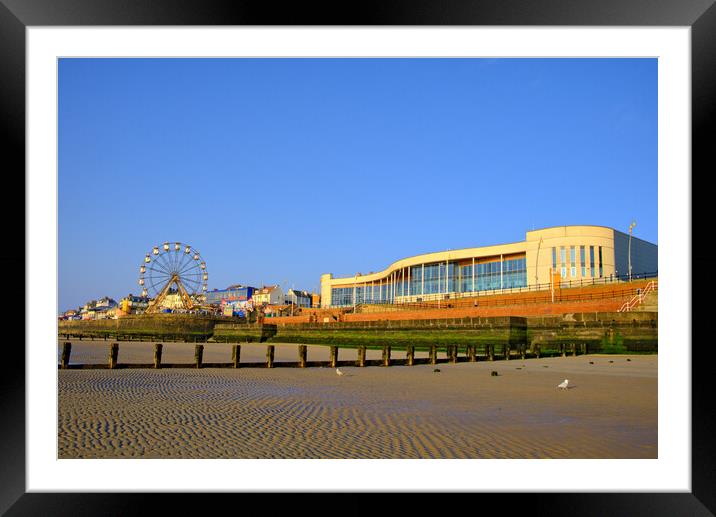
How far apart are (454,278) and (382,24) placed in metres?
66.6

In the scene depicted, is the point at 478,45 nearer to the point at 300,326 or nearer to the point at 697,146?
the point at 697,146

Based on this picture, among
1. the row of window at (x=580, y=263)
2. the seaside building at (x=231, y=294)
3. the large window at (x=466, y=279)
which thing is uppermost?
the row of window at (x=580, y=263)

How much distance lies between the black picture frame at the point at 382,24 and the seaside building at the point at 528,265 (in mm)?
44382

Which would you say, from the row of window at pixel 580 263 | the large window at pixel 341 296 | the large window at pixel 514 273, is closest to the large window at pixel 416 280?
the large window at pixel 514 273

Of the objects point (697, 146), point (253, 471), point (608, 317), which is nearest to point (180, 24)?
point (253, 471)

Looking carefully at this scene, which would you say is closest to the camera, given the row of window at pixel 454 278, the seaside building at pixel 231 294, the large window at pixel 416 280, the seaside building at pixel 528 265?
the seaside building at pixel 528 265

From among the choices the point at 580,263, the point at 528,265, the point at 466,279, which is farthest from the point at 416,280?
the point at 580,263

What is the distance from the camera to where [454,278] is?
70.4 m

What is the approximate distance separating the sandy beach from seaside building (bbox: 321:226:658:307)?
36797 mm

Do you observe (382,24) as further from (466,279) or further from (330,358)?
(466,279)

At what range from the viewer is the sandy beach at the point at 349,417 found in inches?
264

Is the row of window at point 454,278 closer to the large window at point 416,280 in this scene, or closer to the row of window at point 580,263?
the large window at point 416,280

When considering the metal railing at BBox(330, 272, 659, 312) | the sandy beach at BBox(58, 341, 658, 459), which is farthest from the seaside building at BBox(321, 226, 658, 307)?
the sandy beach at BBox(58, 341, 658, 459)

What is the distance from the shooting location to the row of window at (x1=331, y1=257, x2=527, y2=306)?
63625mm
